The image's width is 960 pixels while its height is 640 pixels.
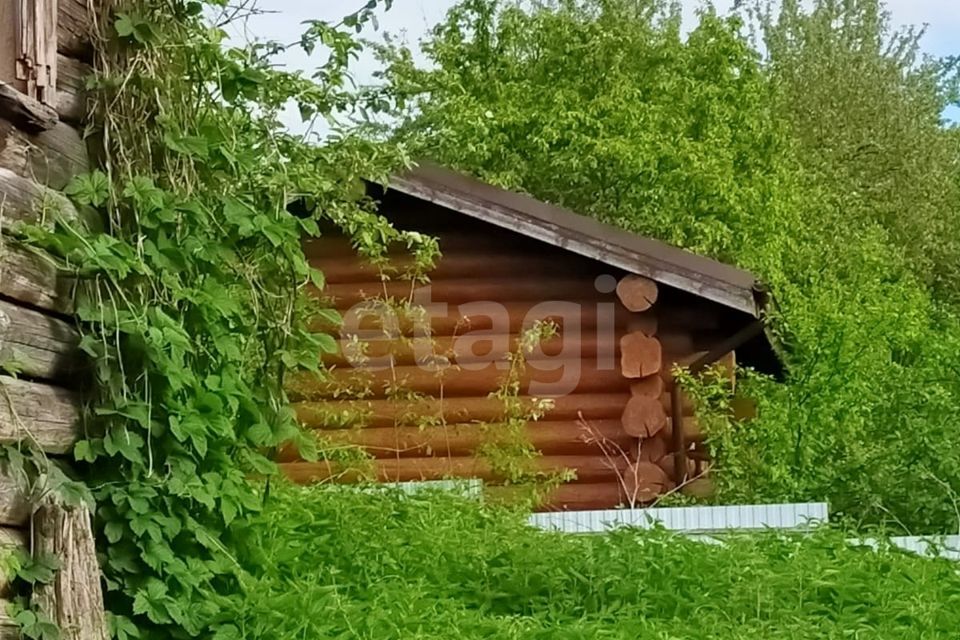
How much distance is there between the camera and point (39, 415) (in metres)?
3.58

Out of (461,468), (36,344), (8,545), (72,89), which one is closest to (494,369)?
(461,468)

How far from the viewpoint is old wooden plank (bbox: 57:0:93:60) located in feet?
12.8

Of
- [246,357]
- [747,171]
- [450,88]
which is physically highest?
[450,88]

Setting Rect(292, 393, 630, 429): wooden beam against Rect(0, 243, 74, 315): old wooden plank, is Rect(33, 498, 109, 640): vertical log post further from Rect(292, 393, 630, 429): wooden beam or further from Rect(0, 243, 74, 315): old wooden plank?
Rect(292, 393, 630, 429): wooden beam

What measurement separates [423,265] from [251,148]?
430 cm

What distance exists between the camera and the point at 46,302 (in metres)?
3.69

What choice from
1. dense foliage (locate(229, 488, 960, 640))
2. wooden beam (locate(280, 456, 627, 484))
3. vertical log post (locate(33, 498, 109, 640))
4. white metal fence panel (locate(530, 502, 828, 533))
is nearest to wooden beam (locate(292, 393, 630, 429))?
wooden beam (locate(280, 456, 627, 484))

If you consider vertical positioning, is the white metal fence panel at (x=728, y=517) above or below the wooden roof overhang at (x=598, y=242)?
below

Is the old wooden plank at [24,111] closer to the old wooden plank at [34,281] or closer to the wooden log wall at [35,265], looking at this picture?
the wooden log wall at [35,265]

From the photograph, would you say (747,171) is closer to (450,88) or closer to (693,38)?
(693,38)

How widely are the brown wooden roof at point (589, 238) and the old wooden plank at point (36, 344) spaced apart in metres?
5.17

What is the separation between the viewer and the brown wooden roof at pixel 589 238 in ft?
27.0

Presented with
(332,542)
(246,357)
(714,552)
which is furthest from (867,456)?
(246,357)

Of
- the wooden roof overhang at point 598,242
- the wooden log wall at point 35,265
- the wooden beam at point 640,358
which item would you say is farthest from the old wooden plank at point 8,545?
the wooden beam at point 640,358
